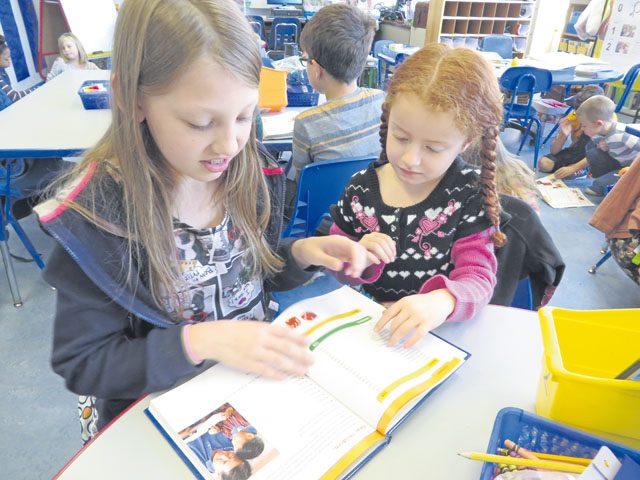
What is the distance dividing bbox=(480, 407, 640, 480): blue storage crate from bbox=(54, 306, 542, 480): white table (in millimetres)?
53

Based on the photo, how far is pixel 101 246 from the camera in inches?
25.1

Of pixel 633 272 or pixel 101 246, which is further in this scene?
pixel 633 272

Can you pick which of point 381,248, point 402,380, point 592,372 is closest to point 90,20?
point 381,248

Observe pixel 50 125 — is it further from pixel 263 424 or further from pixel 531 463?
pixel 531 463

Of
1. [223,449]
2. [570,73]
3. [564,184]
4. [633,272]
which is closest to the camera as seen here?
[223,449]

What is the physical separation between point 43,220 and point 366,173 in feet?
2.20

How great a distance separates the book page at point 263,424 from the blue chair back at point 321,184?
943 millimetres

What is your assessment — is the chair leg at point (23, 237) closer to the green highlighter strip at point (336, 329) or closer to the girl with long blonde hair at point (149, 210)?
the girl with long blonde hair at point (149, 210)

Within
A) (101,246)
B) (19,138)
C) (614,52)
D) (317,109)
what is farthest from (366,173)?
(614,52)

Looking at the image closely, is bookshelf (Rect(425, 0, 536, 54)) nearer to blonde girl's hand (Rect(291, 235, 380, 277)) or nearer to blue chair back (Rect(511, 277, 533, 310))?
blue chair back (Rect(511, 277, 533, 310))

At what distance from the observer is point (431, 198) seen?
0.95m

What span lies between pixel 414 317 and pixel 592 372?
9.9 inches

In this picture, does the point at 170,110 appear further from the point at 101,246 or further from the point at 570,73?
the point at 570,73

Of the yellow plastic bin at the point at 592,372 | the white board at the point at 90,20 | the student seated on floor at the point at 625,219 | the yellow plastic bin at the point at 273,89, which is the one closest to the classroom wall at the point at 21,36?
the white board at the point at 90,20
